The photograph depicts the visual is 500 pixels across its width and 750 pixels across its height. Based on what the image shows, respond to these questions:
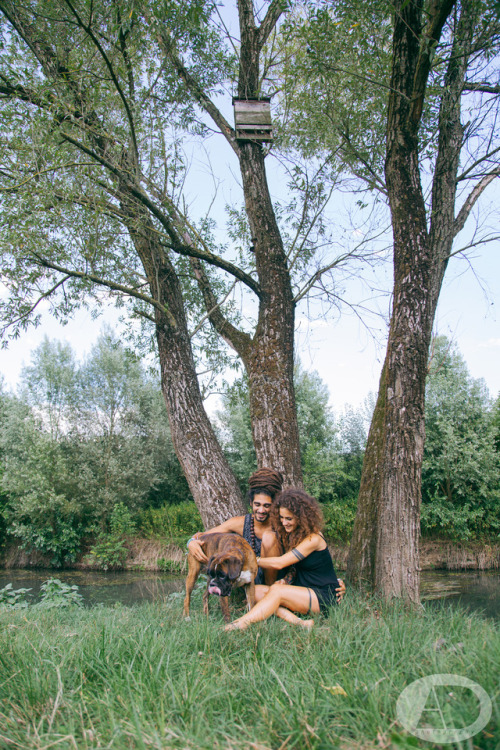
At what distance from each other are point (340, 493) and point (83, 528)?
994 centimetres

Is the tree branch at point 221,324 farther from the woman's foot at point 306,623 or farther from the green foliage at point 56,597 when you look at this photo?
the green foliage at point 56,597

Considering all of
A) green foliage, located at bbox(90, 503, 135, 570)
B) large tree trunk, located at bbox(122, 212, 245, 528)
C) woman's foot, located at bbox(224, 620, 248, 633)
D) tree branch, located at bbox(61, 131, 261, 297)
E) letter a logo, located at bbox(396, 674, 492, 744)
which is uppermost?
tree branch, located at bbox(61, 131, 261, 297)

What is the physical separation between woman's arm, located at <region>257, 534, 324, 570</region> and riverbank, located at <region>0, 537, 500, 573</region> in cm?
1165

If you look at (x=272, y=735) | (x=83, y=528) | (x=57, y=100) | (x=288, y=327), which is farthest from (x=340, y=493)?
(x=272, y=735)

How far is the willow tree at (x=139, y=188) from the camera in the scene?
5.96 meters

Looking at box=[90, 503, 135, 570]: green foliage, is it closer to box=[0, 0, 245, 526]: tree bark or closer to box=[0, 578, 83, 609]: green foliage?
box=[0, 578, 83, 609]: green foliage

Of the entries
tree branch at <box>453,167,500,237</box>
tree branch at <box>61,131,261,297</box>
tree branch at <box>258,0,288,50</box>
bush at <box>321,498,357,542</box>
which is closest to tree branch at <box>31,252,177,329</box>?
tree branch at <box>61,131,261,297</box>

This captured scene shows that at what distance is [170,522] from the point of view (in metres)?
19.0

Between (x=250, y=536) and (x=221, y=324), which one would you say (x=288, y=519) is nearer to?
(x=250, y=536)

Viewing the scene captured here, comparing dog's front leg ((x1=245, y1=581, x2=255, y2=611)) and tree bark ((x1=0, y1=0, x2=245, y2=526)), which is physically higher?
tree bark ((x1=0, y1=0, x2=245, y2=526))

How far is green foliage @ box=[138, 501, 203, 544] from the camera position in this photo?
18.6 m

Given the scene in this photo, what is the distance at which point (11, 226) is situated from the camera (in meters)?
6.05

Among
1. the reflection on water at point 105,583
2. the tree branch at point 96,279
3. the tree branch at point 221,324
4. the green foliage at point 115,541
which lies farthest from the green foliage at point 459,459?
the tree branch at point 96,279

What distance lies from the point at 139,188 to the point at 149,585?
12210mm
